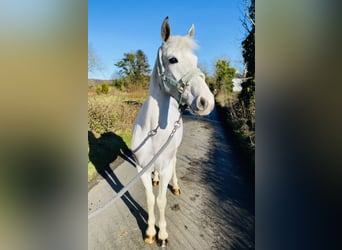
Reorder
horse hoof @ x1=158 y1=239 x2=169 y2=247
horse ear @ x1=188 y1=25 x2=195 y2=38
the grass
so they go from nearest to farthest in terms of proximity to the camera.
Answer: horse ear @ x1=188 y1=25 x2=195 y2=38, horse hoof @ x1=158 y1=239 x2=169 y2=247, the grass

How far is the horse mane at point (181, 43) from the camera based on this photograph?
6.06 feet

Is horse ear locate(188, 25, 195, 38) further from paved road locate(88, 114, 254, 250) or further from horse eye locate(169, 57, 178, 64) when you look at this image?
paved road locate(88, 114, 254, 250)

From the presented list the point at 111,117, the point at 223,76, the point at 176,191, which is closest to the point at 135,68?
the point at 223,76

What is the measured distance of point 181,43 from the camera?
72.9 inches

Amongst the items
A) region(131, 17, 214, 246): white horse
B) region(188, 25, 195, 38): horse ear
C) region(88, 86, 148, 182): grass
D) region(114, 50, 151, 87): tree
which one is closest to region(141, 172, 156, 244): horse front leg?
region(131, 17, 214, 246): white horse

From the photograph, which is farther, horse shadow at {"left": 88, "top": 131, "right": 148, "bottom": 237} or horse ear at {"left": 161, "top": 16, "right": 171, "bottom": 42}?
horse shadow at {"left": 88, "top": 131, "right": 148, "bottom": 237}

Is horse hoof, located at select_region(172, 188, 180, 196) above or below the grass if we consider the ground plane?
below

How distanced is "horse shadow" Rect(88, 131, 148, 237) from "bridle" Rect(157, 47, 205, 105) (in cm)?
186

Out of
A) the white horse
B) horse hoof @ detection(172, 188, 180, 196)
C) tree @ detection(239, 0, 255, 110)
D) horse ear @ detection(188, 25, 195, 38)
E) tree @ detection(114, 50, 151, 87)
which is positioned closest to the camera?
the white horse

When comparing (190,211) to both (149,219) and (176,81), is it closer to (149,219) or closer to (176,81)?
(149,219)

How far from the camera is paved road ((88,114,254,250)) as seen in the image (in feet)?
8.14
